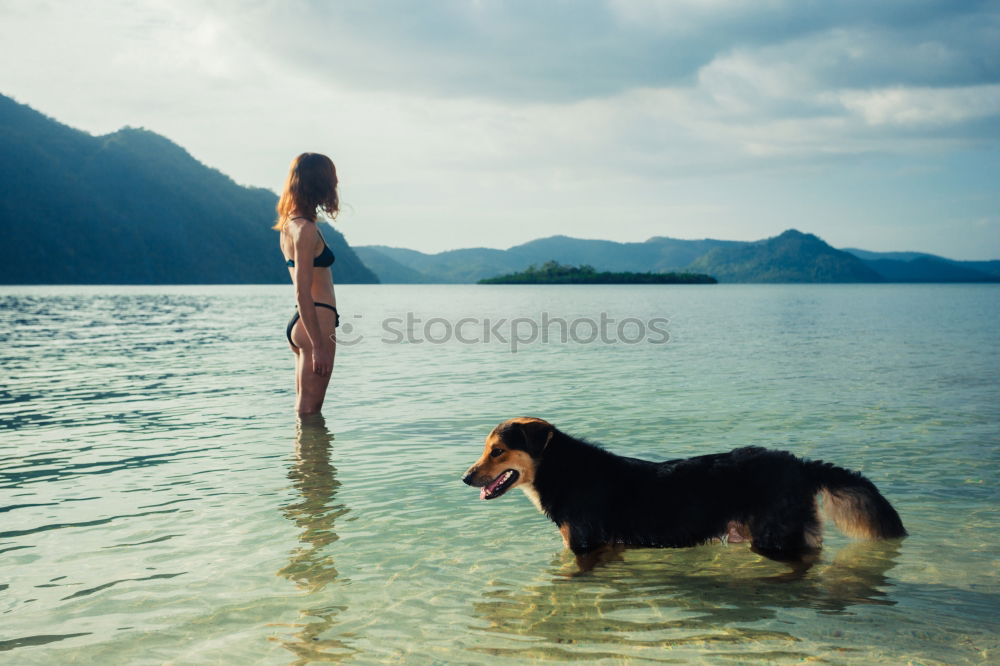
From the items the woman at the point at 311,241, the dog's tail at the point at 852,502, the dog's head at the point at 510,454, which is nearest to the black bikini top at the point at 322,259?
the woman at the point at 311,241

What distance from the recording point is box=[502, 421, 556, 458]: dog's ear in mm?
6195

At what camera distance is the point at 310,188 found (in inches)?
349

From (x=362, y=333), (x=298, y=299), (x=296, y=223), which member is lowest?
(x=362, y=333)

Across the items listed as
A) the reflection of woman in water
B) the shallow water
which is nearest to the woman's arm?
the reflection of woman in water

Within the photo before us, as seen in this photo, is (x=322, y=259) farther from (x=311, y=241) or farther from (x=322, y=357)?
(x=322, y=357)

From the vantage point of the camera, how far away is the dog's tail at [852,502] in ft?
19.0

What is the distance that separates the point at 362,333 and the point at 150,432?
2683 centimetres

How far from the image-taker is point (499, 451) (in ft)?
20.4

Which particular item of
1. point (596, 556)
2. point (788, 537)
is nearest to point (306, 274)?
point (596, 556)

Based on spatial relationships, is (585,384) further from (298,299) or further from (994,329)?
(994,329)

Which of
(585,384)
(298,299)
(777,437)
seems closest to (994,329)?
(585,384)

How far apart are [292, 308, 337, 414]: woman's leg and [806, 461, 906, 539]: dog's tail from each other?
6078 mm

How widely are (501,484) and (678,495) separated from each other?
1470mm

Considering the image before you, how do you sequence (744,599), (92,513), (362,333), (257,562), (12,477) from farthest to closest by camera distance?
(362,333)
(12,477)
(92,513)
(257,562)
(744,599)
